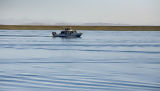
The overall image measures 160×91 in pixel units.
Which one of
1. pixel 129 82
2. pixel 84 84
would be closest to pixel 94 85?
pixel 84 84

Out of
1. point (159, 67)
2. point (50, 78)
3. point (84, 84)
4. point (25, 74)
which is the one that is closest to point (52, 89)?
point (84, 84)

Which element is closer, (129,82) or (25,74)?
(129,82)

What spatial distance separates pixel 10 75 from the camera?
40.2ft

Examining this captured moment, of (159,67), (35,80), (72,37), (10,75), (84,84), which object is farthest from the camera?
(72,37)

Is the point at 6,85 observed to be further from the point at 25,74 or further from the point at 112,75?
the point at 112,75

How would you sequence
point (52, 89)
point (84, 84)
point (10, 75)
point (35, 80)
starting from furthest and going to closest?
1. point (10, 75)
2. point (35, 80)
3. point (84, 84)
4. point (52, 89)

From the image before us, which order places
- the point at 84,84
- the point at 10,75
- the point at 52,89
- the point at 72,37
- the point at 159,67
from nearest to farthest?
the point at 52,89 < the point at 84,84 < the point at 10,75 < the point at 159,67 < the point at 72,37

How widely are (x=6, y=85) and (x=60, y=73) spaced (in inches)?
112

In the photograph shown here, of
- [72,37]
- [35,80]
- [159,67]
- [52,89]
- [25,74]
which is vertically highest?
[72,37]

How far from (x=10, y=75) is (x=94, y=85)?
10.5ft

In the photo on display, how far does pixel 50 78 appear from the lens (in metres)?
11.7

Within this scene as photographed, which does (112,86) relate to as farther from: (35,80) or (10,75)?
(10,75)

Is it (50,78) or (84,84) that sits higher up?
(50,78)

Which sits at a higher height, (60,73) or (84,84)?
(60,73)
